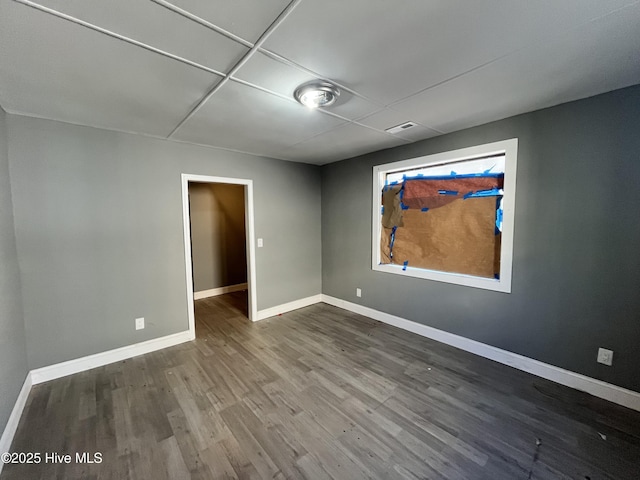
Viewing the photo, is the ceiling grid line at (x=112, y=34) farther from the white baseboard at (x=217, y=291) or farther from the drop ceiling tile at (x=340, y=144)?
the white baseboard at (x=217, y=291)

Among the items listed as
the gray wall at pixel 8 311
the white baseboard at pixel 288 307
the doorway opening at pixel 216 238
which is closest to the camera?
the gray wall at pixel 8 311

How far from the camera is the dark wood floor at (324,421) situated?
150 centimetres

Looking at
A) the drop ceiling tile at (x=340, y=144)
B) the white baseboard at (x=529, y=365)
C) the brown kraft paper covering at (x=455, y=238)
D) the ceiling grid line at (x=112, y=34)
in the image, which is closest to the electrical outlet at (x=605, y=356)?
the white baseboard at (x=529, y=365)

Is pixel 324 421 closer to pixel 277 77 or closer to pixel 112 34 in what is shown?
pixel 277 77

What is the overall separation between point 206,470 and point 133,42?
A: 2.42 metres

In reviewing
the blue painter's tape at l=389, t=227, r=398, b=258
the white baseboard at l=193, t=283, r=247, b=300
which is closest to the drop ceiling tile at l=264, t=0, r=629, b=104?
the blue painter's tape at l=389, t=227, r=398, b=258

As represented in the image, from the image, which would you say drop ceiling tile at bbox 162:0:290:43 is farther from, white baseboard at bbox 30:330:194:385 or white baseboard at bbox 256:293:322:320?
white baseboard at bbox 256:293:322:320

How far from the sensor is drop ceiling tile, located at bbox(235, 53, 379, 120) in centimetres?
149

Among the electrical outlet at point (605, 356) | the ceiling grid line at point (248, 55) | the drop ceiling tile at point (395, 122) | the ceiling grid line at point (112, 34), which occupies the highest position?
the drop ceiling tile at point (395, 122)

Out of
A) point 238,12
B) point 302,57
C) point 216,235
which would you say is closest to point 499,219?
point 302,57

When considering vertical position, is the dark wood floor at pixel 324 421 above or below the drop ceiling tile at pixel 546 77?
below

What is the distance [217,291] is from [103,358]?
261 centimetres

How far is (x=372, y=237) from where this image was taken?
145 inches

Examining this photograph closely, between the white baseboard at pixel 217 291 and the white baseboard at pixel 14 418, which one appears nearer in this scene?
the white baseboard at pixel 14 418
